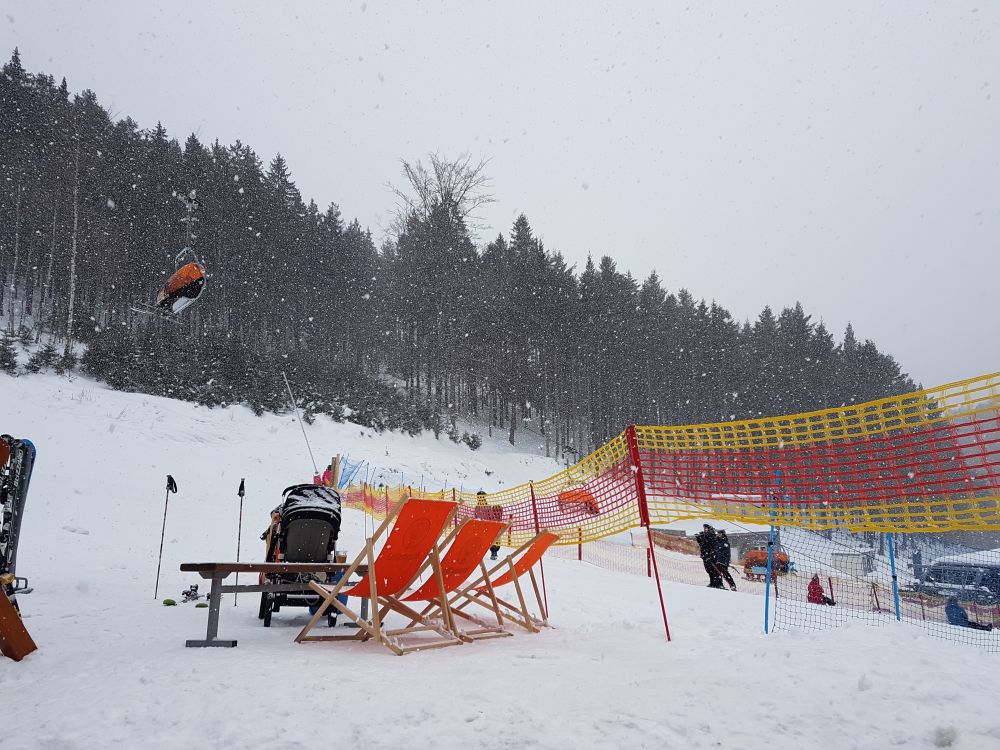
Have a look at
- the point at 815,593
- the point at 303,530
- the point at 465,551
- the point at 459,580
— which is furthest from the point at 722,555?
the point at 303,530

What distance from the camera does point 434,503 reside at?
4.59 metres

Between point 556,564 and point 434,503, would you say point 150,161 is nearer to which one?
point 556,564

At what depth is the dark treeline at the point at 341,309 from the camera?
2884 centimetres

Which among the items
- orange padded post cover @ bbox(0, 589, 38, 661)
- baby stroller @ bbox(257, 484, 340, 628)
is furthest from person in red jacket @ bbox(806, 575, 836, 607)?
orange padded post cover @ bbox(0, 589, 38, 661)

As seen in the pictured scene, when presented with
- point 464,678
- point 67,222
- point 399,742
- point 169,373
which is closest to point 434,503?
point 464,678

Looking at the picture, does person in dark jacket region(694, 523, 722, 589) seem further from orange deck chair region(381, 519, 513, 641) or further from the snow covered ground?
orange deck chair region(381, 519, 513, 641)

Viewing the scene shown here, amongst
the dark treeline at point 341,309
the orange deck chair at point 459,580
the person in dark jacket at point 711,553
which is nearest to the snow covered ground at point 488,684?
the orange deck chair at point 459,580

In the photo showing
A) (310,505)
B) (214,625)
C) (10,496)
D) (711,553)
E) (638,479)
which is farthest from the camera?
(711,553)

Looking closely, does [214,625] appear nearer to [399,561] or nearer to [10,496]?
[399,561]

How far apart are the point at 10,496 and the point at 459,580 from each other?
3.59 m

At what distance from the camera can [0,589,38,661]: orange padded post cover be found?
3.57m

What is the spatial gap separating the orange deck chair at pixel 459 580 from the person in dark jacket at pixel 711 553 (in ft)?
24.3

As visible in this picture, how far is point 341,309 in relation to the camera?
42.2 m

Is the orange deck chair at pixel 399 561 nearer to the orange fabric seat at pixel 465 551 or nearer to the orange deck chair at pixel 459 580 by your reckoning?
the orange deck chair at pixel 459 580
